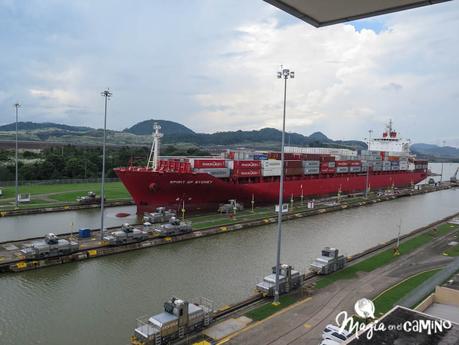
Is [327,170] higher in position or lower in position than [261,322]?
higher

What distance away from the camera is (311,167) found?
49750 millimetres

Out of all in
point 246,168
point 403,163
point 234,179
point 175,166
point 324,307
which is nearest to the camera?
point 324,307

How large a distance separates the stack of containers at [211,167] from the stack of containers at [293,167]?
10.3 m

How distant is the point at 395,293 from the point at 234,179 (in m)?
24.3

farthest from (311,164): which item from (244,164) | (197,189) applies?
(197,189)

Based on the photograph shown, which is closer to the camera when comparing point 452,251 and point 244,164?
point 452,251

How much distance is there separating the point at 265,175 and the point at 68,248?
84.2 feet

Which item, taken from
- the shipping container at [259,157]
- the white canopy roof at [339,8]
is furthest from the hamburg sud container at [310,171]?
the white canopy roof at [339,8]

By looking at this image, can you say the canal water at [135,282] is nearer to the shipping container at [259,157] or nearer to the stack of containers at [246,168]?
the stack of containers at [246,168]

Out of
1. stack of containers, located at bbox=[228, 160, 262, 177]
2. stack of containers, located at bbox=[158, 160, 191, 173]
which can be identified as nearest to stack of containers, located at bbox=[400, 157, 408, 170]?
stack of containers, located at bbox=[228, 160, 262, 177]

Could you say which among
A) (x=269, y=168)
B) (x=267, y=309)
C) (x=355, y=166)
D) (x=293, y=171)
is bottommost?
(x=267, y=309)

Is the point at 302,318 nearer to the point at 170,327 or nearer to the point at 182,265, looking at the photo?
the point at 170,327

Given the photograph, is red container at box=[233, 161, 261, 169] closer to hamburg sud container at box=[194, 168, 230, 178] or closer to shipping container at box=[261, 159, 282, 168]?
shipping container at box=[261, 159, 282, 168]

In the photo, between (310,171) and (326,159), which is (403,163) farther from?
(310,171)
